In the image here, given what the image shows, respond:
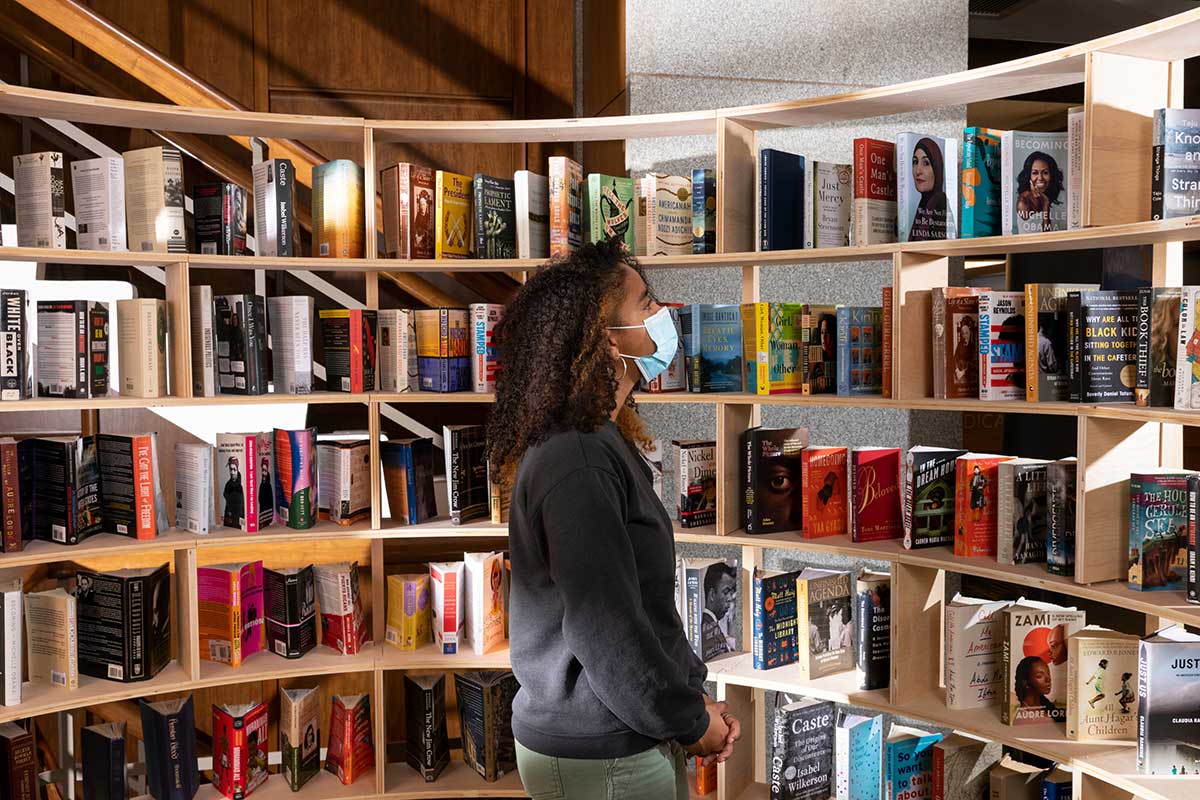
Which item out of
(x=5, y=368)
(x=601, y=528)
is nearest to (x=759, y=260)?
(x=601, y=528)

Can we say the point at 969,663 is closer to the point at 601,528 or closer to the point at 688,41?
the point at 601,528

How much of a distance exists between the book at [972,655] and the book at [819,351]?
2.06ft

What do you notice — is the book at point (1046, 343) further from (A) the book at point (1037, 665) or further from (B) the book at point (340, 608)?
(B) the book at point (340, 608)

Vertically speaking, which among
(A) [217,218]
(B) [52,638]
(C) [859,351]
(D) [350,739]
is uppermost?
(A) [217,218]

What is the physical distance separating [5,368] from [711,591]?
188 centimetres

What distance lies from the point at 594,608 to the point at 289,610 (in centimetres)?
160

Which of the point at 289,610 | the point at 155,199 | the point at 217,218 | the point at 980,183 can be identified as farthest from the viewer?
the point at 289,610

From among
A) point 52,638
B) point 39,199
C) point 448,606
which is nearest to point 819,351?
point 448,606

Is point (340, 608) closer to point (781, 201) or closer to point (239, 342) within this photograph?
point (239, 342)

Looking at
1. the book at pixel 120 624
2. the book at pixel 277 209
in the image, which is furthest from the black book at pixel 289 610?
the book at pixel 277 209

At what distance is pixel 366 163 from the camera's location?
9.05 feet

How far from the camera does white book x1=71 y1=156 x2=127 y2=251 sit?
2.58 meters

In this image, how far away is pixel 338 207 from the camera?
2768mm

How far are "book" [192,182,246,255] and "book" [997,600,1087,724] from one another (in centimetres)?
219
